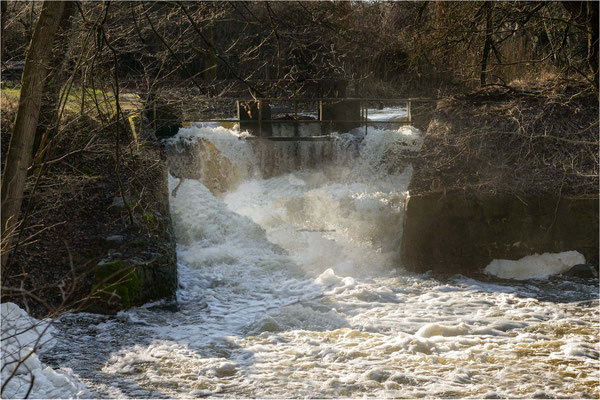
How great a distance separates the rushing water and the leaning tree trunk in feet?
7.64

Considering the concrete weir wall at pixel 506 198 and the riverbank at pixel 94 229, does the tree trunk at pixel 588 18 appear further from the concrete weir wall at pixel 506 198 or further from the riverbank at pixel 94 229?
the riverbank at pixel 94 229

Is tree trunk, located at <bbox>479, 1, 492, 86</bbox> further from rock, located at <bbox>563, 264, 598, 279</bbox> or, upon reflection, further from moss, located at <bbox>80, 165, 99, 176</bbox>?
moss, located at <bbox>80, 165, 99, 176</bbox>

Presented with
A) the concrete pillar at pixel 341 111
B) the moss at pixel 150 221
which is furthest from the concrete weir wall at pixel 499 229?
the concrete pillar at pixel 341 111

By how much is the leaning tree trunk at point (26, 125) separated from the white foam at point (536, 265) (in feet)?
26.8

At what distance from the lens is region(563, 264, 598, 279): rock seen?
10633mm

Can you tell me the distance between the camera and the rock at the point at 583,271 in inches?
419

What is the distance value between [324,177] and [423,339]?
8.76 metres

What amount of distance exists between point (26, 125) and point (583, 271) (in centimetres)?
904

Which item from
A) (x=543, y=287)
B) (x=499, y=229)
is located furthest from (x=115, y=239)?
(x=543, y=287)

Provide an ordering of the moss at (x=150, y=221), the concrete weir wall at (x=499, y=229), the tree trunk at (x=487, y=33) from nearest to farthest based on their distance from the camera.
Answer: the tree trunk at (x=487, y=33) → the moss at (x=150, y=221) → the concrete weir wall at (x=499, y=229)

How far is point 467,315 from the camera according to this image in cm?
Result: 902

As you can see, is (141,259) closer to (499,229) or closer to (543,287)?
(499,229)

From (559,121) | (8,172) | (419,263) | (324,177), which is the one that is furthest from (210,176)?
(8,172)

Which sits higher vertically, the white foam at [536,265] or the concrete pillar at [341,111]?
→ the concrete pillar at [341,111]
